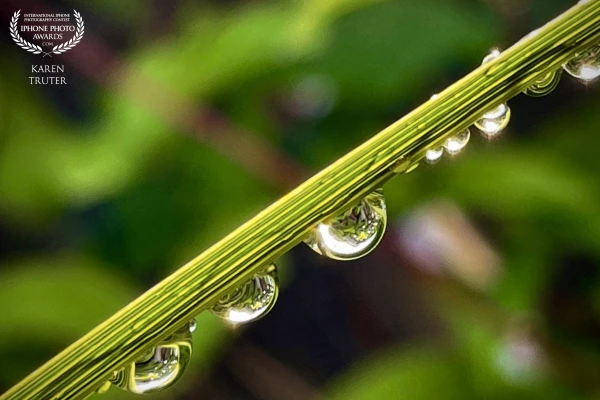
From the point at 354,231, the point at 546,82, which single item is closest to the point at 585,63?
the point at 546,82

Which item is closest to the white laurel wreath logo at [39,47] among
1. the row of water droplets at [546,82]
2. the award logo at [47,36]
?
the award logo at [47,36]

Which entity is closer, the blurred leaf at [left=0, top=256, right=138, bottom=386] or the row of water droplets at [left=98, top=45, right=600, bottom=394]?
the row of water droplets at [left=98, top=45, right=600, bottom=394]

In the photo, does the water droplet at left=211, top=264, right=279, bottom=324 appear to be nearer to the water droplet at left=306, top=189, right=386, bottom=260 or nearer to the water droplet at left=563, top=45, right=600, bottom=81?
the water droplet at left=306, top=189, right=386, bottom=260

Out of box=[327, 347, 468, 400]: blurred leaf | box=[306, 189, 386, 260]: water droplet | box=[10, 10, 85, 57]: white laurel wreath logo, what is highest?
box=[10, 10, 85, 57]: white laurel wreath logo

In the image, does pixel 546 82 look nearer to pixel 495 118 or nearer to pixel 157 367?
pixel 495 118

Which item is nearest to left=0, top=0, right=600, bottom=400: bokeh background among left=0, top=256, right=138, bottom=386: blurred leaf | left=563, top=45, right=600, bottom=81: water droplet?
left=0, top=256, right=138, bottom=386: blurred leaf

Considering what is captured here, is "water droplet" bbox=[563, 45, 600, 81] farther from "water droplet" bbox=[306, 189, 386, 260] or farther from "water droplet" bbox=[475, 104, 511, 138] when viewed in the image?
"water droplet" bbox=[306, 189, 386, 260]

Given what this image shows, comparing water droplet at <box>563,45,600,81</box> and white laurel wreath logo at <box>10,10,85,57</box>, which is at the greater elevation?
white laurel wreath logo at <box>10,10,85,57</box>

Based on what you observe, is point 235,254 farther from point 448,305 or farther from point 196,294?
point 448,305
